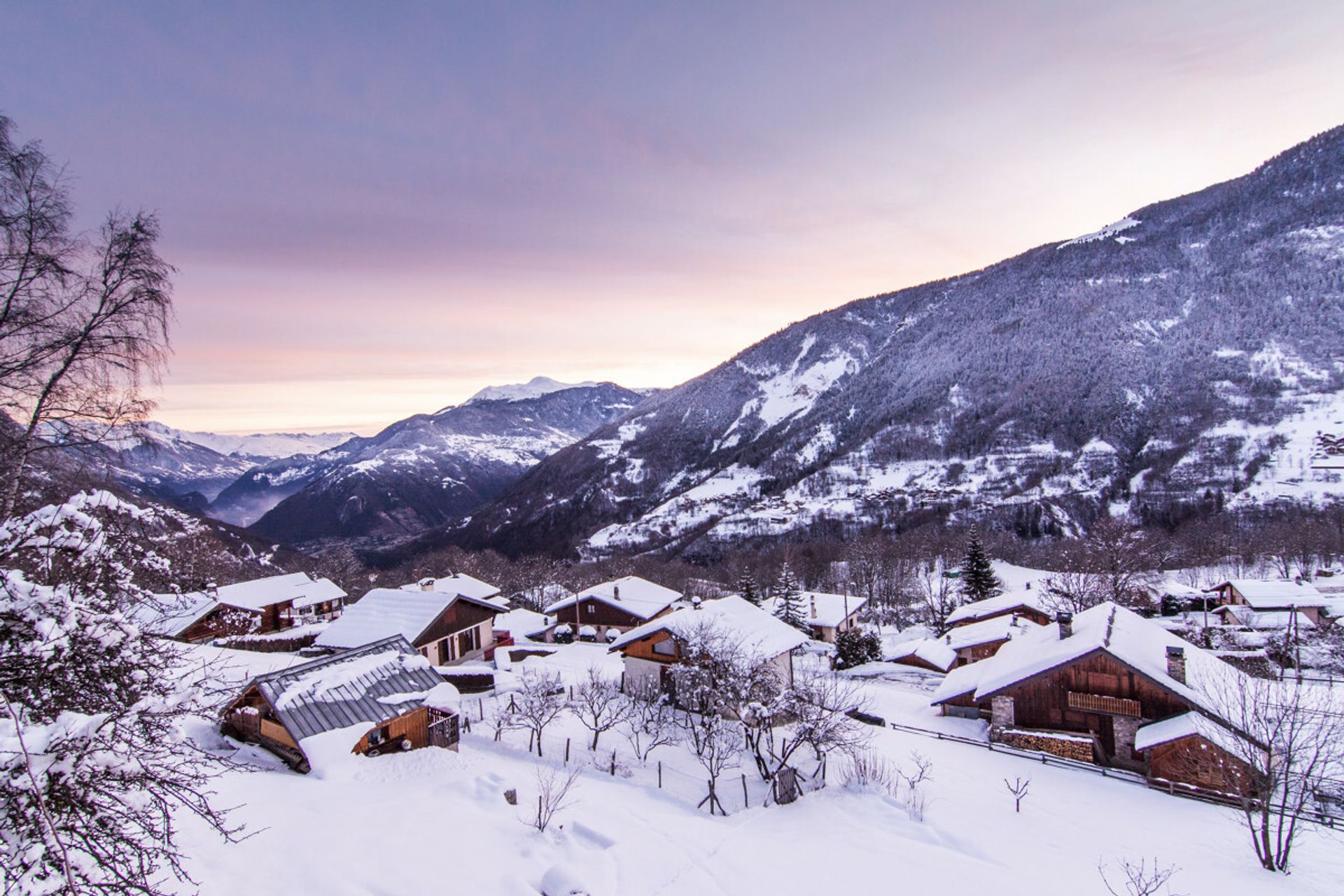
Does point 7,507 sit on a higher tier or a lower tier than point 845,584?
higher

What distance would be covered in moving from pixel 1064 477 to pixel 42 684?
648 feet

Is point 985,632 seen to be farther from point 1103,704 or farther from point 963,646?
point 1103,704

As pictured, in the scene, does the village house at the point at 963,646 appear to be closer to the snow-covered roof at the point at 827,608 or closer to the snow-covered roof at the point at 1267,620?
the snow-covered roof at the point at 827,608

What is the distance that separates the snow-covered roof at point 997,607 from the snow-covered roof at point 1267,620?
64.7 ft

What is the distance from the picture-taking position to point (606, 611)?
197 ft

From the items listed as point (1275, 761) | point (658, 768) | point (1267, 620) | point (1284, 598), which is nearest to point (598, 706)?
point (658, 768)

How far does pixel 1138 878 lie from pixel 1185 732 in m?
14.7

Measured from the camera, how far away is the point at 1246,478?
140000mm

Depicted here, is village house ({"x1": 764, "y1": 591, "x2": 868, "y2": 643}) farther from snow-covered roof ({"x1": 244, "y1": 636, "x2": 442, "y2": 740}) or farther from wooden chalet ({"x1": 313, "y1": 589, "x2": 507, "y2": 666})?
snow-covered roof ({"x1": 244, "y1": 636, "x2": 442, "y2": 740})

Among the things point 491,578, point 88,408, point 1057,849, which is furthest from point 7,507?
point 491,578

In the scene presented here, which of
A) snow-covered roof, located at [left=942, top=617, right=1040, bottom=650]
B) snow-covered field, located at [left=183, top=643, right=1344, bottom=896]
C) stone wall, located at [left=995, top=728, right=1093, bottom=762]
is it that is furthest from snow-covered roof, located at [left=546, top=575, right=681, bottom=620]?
snow-covered field, located at [left=183, top=643, right=1344, bottom=896]

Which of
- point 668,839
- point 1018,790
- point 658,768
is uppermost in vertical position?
point 668,839

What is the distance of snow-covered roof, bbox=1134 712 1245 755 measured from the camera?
2402cm

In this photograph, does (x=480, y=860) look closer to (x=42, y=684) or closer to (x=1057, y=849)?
(x=42, y=684)
